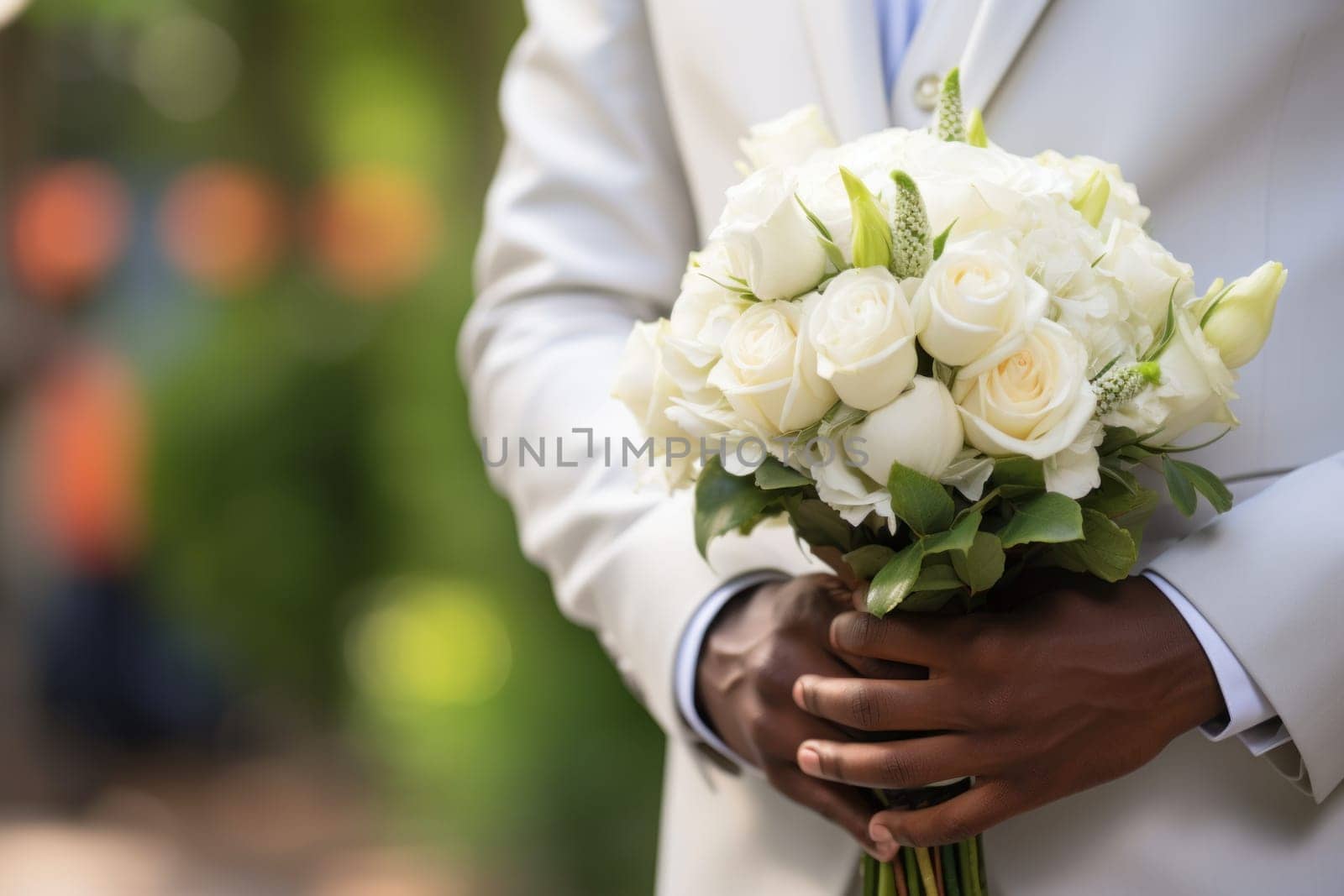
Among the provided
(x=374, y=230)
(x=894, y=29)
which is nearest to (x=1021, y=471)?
(x=894, y=29)

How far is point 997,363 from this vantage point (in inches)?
26.6

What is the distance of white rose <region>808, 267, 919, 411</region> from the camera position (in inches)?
25.7

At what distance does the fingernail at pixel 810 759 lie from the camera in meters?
0.85

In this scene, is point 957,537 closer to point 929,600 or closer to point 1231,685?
point 929,600

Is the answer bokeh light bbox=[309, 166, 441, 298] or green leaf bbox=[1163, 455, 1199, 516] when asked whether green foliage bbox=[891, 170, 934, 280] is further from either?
bokeh light bbox=[309, 166, 441, 298]

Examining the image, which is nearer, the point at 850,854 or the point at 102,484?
the point at 850,854

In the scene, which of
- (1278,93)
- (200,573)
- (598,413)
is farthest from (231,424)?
(1278,93)

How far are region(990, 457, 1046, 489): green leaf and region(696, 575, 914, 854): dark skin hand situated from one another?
0.66ft

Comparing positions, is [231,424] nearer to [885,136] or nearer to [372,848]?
[372,848]

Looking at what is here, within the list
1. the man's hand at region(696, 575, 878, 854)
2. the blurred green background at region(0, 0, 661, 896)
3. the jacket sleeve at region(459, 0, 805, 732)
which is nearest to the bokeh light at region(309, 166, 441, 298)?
the blurred green background at region(0, 0, 661, 896)

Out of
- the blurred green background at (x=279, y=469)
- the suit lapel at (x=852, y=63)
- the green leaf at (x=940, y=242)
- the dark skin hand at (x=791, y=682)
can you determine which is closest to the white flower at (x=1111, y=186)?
the green leaf at (x=940, y=242)

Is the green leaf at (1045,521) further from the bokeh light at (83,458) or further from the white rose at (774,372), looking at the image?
the bokeh light at (83,458)

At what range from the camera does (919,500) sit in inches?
27.1

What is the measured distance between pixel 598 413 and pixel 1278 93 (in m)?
0.63
